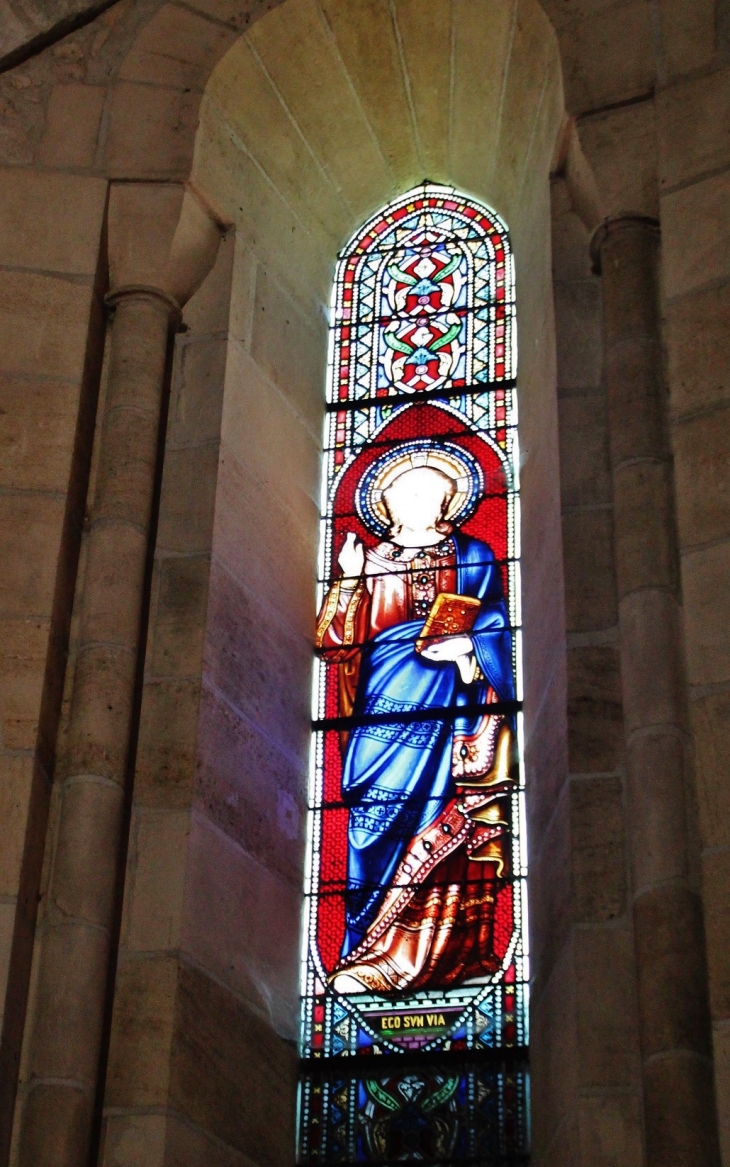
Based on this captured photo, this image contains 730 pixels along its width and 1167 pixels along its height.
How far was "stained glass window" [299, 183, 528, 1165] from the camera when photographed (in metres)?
6.35

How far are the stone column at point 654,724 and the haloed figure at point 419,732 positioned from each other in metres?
1.01

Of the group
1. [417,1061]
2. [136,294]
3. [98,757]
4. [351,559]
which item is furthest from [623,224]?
[417,1061]

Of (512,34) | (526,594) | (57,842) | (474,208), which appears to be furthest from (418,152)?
(57,842)

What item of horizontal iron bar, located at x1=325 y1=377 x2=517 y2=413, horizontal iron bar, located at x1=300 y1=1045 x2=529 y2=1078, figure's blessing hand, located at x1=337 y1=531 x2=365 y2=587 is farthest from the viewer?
horizontal iron bar, located at x1=325 y1=377 x2=517 y2=413

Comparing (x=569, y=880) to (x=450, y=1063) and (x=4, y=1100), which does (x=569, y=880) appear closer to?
(x=450, y=1063)

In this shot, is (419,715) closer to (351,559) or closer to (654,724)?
(351,559)

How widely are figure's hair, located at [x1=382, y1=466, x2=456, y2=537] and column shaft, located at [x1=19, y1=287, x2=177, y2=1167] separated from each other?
108 cm

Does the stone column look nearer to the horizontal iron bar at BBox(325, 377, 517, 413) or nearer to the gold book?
the horizontal iron bar at BBox(325, 377, 517, 413)

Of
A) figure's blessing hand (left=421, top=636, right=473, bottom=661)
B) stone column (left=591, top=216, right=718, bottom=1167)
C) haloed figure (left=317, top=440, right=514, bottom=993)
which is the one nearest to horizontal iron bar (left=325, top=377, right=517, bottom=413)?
haloed figure (left=317, top=440, right=514, bottom=993)

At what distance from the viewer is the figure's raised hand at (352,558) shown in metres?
7.55

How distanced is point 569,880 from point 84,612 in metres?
1.87

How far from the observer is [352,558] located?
7590 mm

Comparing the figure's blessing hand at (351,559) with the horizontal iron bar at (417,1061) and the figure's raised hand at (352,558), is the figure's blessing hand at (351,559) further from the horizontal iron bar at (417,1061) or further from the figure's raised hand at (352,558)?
the horizontal iron bar at (417,1061)

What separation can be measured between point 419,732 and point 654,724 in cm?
→ 144
